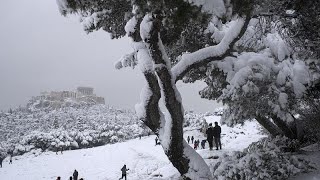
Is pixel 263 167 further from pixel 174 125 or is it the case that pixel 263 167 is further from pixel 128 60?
pixel 128 60

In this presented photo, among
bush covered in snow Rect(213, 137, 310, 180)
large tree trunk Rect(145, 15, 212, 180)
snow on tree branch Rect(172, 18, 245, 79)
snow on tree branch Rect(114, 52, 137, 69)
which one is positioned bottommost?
bush covered in snow Rect(213, 137, 310, 180)

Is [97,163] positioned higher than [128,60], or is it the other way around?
[97,163]

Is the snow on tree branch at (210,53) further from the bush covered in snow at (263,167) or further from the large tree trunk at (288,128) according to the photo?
the large tree trunk at (288,128)

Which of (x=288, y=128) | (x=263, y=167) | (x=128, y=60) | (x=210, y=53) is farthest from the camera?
(x=288, y=128)

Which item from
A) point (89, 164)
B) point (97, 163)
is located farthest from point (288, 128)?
point (89, 164)

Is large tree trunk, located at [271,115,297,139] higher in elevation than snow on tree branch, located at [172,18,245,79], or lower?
lower

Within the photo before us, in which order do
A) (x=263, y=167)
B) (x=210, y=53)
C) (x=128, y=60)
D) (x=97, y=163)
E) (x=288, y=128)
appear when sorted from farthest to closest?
1. (x=97, y=163)
2. (x=288, y=128)
3. (x=128, y=60)
4. (x=263, y=167)
5. (x=210, y=53)

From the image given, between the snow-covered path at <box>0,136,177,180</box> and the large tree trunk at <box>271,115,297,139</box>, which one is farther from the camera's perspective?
the snow-covered path at <box>0,136,177,180</box>

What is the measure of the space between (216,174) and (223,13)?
15.8 feet

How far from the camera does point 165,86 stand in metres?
7.86

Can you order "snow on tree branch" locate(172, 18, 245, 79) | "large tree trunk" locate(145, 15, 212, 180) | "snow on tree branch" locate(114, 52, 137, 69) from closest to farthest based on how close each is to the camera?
"large tree trunk" locate(145, 15, 212, 180)
"snow on tree branch" locate(172, 18, 245, 79)
"snow on tree branch" locate(114, 52, 137, 69)

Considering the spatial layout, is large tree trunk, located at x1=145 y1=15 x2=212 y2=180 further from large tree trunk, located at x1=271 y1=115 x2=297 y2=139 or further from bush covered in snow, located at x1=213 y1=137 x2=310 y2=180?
large tree trunk, located at x1=271 y1=115 x2=297 y2=139

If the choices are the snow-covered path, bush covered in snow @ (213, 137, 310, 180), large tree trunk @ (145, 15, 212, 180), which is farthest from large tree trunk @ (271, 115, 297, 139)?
the snow-covered path

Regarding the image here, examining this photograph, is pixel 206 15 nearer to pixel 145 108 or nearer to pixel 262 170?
pixel 145 108
